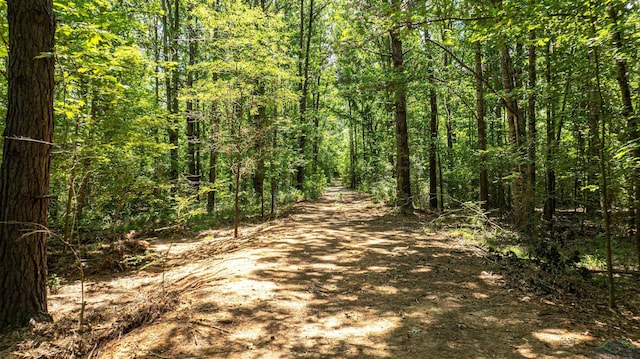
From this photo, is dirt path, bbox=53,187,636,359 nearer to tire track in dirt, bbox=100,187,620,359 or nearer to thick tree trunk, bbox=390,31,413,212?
tire track in dirt, bbox=100,187,620,359

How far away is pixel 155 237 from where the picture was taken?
35.2 feet

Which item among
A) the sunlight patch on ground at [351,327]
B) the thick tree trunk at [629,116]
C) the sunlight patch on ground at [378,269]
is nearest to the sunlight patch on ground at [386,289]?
the sunlight patch on ground at [378,269]

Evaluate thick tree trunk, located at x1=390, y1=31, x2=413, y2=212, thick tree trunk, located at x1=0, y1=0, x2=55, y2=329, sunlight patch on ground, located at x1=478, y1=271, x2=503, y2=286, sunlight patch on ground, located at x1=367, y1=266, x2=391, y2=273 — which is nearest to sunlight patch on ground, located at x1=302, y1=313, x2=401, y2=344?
sunlight patch on ground, located at x1=367, y1=266, x2=391, y2=273

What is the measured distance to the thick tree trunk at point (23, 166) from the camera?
3.71 metres

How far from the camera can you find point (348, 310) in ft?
13.3

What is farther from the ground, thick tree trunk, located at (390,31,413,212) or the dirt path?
thick tree trunk, located at (390,31,413,212)

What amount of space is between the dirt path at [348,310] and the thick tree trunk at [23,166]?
124 cm

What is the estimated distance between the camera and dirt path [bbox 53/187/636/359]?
311 cm

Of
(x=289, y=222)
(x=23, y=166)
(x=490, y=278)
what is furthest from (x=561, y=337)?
(x=289, y=222)

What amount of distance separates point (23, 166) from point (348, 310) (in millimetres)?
4328

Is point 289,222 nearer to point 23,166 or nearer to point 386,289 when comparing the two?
point 386,289

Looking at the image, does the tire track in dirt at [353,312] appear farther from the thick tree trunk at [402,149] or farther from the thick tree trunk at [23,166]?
the thick tree trunk at [402,149]

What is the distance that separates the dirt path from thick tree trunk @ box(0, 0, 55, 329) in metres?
1.24

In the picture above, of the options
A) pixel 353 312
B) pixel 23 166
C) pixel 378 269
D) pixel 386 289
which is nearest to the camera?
pixel 23 166
